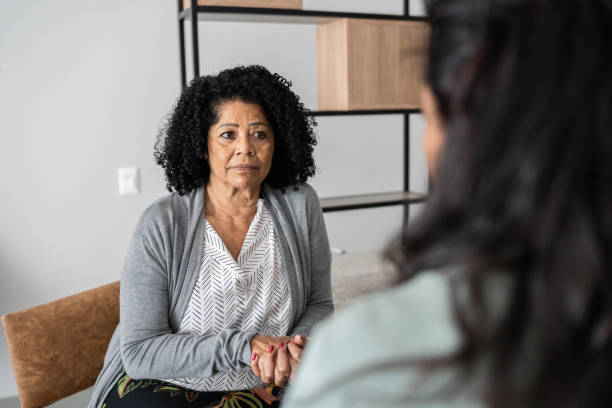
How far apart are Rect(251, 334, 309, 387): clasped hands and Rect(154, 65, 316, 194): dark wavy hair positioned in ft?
1.73

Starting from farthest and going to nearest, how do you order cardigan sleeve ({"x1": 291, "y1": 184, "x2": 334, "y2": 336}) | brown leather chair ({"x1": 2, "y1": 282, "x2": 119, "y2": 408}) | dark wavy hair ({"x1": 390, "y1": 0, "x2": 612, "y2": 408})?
1. cardigan sleeve ({"x1": 291, "y1": 184, "x2": 334, "y2": 336})
2. brown leather chair ({"x1": 2, "y1": 282, "x2": 119, "y2": 408})
3. dark wavy hair ({"x1": 390, "y1": 0, "x2": 612, "y2": 408})

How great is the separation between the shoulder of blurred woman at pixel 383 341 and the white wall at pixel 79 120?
1814mm

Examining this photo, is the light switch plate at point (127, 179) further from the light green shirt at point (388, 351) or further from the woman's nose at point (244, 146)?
the light green shirt at point (388, 351)

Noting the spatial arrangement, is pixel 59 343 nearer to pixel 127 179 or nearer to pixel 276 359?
pixel 276 359

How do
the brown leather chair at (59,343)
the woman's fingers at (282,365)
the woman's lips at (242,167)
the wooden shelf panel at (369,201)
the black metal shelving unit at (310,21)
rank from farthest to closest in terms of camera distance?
the wooden shelf panel at (369,201)
the black metal shelving unit at (310,21)
the woman's lips at (242,167)
the brown leather chair at (59,343)
the woman's fingers at (282,365)

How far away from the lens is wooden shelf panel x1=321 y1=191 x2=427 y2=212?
2.35 metres

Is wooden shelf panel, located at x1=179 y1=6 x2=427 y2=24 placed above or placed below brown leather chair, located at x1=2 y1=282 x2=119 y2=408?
above

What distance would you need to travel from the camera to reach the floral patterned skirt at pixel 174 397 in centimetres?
138

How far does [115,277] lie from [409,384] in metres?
2.26

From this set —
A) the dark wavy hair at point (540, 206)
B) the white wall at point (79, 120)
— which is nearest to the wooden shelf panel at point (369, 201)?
the white wall at point (79, 120)

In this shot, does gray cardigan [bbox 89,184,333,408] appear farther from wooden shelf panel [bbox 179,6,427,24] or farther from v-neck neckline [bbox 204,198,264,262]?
wooden shelf panel [bbox 179,6,427,24]

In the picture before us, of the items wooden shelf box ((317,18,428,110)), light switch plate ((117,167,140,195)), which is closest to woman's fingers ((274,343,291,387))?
wooden shelf box ((317,18,428,110))

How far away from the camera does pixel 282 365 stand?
132cm

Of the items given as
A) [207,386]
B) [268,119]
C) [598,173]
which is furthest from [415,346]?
[268,119]
